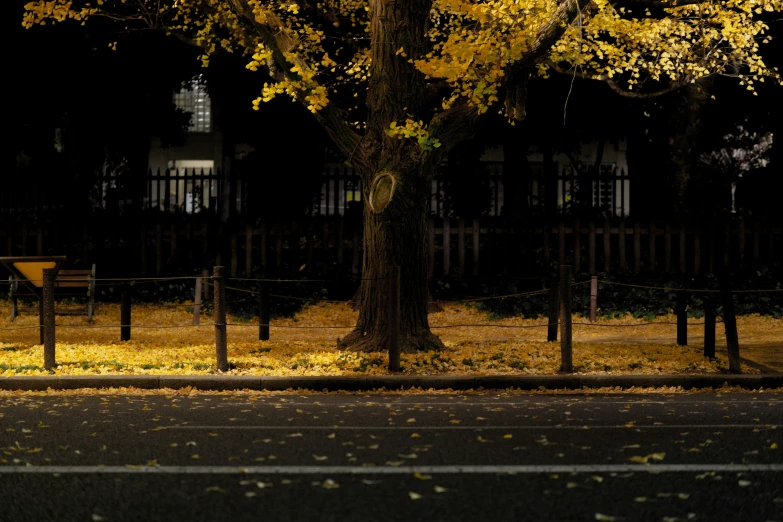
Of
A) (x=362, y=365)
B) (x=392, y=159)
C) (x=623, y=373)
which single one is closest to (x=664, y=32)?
(x=392, y=159)

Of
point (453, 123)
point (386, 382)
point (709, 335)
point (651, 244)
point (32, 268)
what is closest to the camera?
point (386, 382)

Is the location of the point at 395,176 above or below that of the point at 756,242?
above

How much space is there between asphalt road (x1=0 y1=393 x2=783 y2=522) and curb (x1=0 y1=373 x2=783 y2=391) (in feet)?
4.83

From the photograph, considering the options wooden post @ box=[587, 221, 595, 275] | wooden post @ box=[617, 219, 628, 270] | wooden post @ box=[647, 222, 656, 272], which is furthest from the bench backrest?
wooden post @ box=[647, 222, 656, 272]

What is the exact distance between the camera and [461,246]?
21.5 meters

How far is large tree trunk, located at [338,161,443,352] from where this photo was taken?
14.1 meters

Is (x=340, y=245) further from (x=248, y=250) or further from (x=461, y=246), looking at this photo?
(x=461, y=246)

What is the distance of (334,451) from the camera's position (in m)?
7.41

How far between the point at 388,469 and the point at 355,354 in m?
6.86

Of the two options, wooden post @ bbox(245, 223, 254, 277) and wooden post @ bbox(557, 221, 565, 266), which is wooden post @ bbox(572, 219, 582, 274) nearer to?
wooden post @ bbox(557, 221, 565, 266)

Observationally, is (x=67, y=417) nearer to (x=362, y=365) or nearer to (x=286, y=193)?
(x=362, y=365)

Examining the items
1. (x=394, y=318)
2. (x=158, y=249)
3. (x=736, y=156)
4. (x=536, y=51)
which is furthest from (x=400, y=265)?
(x=736, y=156)

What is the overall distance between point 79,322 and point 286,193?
932 cm

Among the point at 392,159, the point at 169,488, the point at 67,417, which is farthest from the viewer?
the point at 392,159
